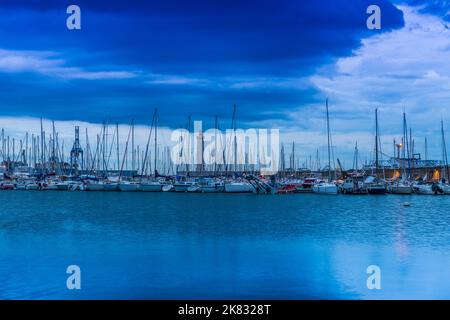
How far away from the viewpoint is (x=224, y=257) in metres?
28.8

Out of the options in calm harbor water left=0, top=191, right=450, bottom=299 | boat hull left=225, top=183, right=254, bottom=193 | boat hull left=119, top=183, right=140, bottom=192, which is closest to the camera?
calm harbor water left=0, top=191, right=450, bottom=299

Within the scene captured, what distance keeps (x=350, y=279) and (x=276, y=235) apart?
16757mm

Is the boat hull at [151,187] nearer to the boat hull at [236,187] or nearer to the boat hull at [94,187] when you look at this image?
the boat hull at [94,187]

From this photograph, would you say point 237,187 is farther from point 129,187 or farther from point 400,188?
point 400,188

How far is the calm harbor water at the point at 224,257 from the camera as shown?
20.8 meters

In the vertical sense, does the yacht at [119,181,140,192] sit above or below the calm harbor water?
above

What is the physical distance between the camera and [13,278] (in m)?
22.9

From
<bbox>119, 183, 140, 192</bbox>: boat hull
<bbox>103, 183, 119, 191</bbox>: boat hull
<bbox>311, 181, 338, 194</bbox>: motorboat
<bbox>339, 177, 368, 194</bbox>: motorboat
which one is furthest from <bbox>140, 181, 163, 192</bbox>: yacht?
<bbox>339, 177, 368, 194</bbox>: motorboat

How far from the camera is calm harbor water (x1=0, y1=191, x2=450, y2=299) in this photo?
20844 millimetres

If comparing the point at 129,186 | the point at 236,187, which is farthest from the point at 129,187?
the point at 236,187

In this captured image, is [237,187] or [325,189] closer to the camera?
[325,189]

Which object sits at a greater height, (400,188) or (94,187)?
(94,187)

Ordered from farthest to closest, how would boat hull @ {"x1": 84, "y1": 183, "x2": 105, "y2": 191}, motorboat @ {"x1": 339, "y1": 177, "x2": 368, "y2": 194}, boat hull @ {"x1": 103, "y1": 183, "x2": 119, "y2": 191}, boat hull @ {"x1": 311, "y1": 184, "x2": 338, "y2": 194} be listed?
boat hull @ {"x1": 84, "y1": 183, "x2": 105, "y2": 191}, boat hull @ {"x1": 103, "y1": 183, "x2": 119, "y2": 191}, boat hull @ {"x1": 311, "y1": 184, "x2": 338, "y2": 194}, motorboat @ {"x1": 339, "y1": 177, "x2": 368, "y2": 194}

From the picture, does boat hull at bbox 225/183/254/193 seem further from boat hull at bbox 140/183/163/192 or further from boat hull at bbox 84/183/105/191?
boat hull at bbox 84/183/105/191
